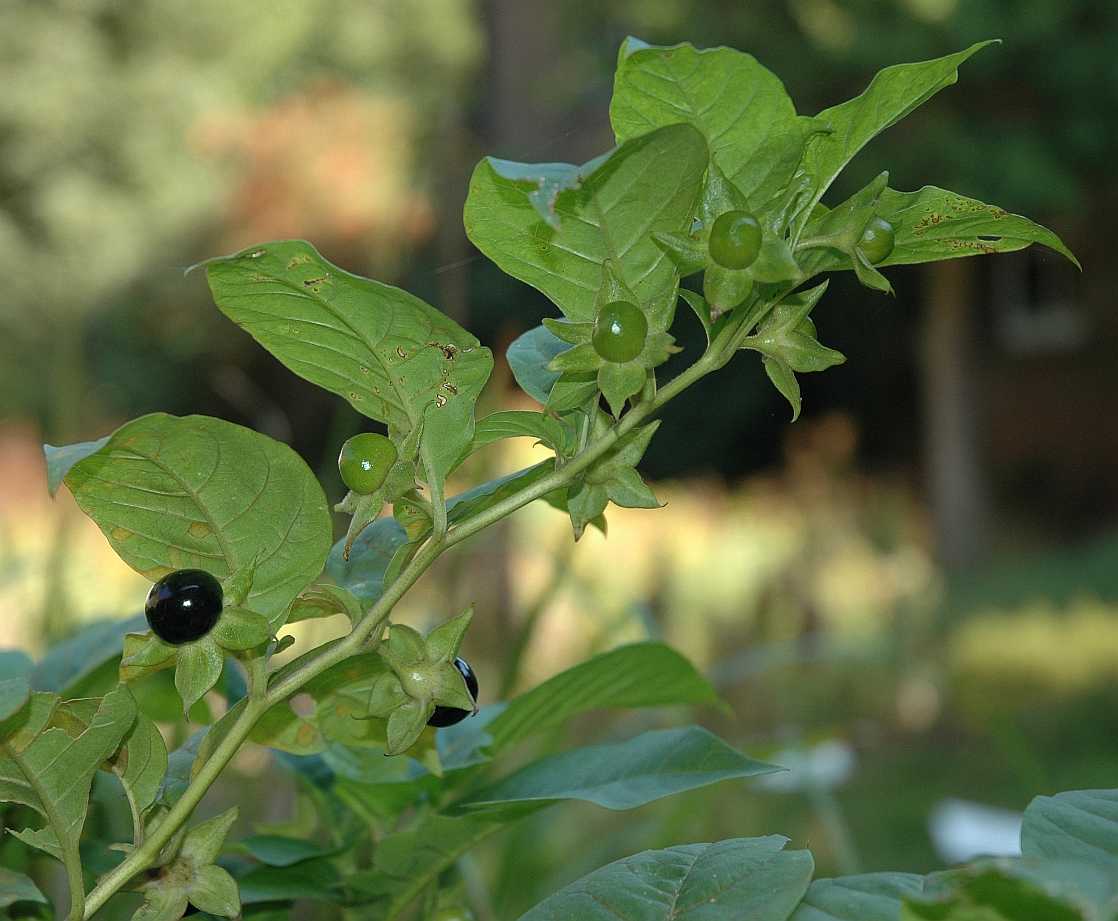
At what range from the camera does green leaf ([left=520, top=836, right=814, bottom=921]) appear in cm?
27

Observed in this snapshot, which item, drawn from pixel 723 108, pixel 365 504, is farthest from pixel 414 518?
pixel 723 108

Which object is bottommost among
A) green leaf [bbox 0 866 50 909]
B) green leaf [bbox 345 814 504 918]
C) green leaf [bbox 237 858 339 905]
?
green leaf [bbox 237 858 339 905]

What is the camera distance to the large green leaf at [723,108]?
287 mm

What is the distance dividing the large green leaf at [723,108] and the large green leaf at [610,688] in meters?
0.18

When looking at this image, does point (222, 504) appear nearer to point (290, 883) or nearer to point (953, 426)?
point (290, 883)

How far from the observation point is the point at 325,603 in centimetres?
32

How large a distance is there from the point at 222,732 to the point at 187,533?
0.17 ft

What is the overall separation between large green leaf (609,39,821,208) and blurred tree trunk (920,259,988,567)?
22.5ft

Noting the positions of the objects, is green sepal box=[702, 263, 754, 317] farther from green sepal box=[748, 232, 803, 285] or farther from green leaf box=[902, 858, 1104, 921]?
green leaf box=[902, 858, 1104, 921]

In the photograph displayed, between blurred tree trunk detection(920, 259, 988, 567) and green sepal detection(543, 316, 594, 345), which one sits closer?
green sepal detection(543, 316, 594, 345)

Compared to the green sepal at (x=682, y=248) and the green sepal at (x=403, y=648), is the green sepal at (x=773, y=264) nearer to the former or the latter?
the green sepal at (x=682, y=248)

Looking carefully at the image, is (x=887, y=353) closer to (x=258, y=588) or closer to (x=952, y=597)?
(x=952, y=597)

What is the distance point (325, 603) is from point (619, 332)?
0.36ft

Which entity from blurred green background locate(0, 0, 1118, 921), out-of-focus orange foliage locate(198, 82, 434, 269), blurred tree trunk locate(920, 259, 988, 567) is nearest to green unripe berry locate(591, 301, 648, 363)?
blurred green background locate(0, 0, 1118, 921)
